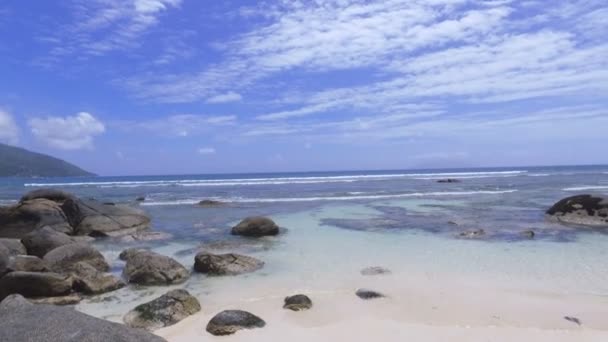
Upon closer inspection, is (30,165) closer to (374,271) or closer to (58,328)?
(374,271)

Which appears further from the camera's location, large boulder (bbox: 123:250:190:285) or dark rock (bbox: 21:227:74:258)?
dark rock (bbox: 21:227:74:258)

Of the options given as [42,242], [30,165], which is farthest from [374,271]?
[30,165]

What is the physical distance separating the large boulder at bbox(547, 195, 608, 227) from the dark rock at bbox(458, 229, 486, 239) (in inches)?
171

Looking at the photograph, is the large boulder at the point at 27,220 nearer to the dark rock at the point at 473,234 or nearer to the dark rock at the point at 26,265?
the dark rock at the point at 26,265

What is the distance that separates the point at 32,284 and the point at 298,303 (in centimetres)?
445

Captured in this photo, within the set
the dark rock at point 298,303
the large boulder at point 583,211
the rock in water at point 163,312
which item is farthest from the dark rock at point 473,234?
the rock in water at point 163,312

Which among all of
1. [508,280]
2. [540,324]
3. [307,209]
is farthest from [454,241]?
[307,209]

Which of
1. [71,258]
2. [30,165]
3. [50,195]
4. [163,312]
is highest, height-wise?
[30,165]

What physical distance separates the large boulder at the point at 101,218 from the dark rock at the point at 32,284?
23.4 ft

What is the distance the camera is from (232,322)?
5.74 meters

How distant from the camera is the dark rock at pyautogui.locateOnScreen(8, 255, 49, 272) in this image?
7.70 m

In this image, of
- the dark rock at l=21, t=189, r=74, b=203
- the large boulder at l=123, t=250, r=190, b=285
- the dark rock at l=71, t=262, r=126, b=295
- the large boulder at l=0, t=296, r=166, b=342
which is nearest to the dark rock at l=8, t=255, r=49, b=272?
the dark rock at l=71, t=262, r=126, b=295

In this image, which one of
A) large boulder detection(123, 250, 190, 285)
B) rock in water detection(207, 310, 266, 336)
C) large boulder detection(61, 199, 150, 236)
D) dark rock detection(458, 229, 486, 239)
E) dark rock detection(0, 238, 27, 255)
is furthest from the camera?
large boulder detection(61, 199, 150, 236)

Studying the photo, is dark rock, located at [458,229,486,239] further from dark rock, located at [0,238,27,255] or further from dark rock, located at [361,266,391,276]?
dark rock, located at [0,238,27,255]
